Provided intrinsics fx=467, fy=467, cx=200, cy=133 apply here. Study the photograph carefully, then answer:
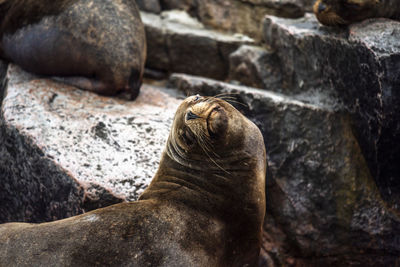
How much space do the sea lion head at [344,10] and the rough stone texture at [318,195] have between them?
827 millimetres

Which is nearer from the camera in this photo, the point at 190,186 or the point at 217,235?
the point at 217,235

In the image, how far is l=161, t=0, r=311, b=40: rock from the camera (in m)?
6.11

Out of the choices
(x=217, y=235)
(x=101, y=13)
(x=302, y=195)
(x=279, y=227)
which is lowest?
(x=279, y=227)

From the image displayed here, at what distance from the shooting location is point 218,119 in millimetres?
2518

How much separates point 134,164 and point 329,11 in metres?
2.28

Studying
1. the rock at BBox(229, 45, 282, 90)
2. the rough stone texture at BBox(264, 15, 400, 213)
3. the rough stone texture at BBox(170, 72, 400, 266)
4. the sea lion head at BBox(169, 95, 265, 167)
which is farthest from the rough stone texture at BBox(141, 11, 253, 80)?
the sea lion head at BBox(169, 95, 265, 167)

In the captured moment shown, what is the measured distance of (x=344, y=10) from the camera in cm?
415

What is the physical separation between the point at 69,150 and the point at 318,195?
84.2 inches

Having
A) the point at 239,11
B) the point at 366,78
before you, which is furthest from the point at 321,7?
the point at 239,11

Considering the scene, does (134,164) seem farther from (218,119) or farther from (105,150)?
(218,119)

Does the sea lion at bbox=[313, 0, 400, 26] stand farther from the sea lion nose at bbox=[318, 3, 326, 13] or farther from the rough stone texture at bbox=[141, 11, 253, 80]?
the rough stone texture at bbox=[141, 11, 253, 80]

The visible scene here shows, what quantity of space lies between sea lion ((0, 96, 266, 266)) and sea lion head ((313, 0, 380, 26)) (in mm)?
1948

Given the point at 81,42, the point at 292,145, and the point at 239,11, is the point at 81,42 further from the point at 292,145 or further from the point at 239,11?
the point at 239,11

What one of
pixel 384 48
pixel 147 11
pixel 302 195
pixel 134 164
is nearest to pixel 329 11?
pixel 384 48
